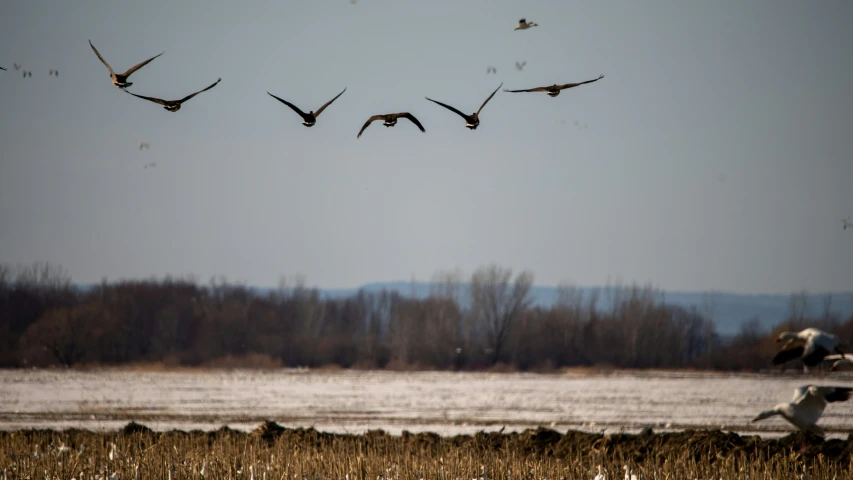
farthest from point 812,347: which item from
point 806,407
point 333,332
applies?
point 333,332

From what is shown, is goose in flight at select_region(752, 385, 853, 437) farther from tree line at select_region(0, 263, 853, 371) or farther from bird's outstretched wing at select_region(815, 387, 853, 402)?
tree line at select_region(0, 263, 853, 371)

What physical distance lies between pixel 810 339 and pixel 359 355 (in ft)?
213

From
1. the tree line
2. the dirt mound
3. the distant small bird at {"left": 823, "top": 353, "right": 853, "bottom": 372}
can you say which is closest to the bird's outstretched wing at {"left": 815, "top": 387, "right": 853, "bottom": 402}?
the distant small bird at {"left": 823, "top": 353, "right": 853, "bottom": 372}

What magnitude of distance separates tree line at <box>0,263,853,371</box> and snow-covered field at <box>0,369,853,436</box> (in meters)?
15.8

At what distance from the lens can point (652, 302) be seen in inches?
3396

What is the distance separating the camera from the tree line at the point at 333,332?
67.6 metres

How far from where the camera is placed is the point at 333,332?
86.9 m

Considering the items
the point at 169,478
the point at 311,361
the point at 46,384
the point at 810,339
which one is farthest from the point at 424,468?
the point at 311,361

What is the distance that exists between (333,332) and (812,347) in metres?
82.5

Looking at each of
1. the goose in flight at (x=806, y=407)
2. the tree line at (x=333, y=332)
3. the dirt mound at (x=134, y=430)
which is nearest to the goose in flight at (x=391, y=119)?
the goose in flight at (x=806, y=407)

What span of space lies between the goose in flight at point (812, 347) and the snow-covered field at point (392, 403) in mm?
17561

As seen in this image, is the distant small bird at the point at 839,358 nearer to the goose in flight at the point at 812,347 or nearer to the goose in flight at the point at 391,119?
the goose in flight at the point at 812,347

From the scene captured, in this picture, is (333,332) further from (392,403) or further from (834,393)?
(834,393)

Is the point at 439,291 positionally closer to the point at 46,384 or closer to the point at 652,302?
the point at 652,302
